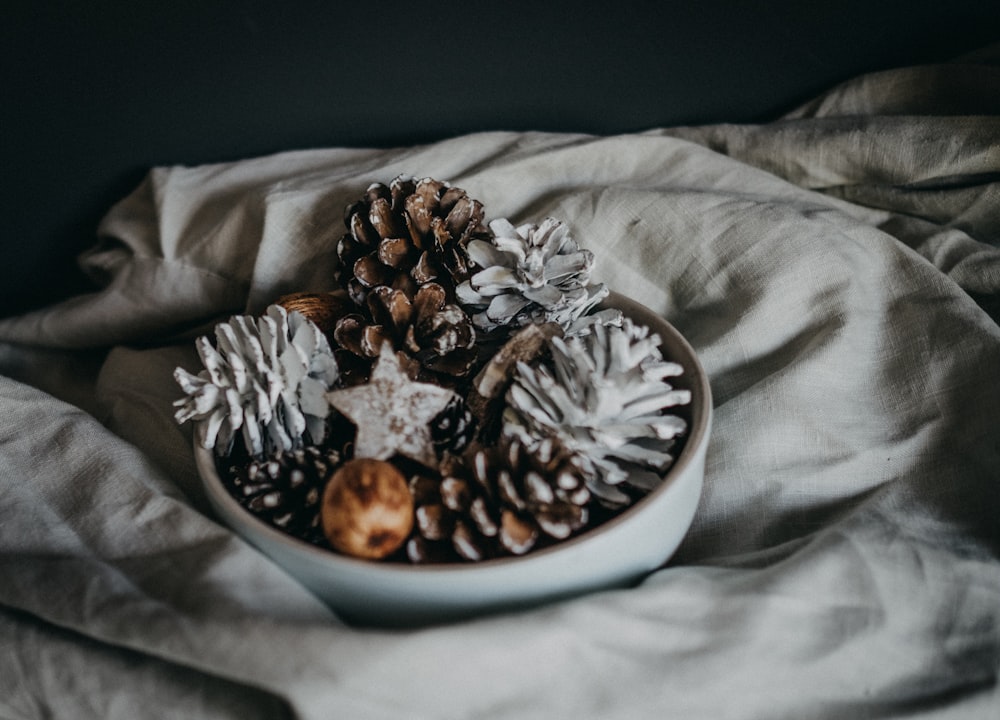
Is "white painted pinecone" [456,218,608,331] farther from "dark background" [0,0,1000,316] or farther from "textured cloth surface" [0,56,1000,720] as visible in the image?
"dark background" [0,0,1000,316]

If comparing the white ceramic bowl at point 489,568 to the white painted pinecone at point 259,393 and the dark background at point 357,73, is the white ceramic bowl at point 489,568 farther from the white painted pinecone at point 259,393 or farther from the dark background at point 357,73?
the dark background at point 357,73

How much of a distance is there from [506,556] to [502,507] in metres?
0.03

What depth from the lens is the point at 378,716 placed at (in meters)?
0.43

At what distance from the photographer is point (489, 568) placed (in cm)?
46

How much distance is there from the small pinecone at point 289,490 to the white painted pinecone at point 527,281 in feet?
0.55

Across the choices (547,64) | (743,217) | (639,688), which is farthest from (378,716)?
(547,64)

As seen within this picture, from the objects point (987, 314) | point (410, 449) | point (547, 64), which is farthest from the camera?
point (547, 64)

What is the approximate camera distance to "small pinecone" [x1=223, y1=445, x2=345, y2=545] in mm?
521

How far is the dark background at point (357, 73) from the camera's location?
83cm

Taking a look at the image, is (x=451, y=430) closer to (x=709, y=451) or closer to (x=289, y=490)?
(x=289, y=490)

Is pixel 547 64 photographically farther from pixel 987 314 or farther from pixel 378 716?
pixel 378 716

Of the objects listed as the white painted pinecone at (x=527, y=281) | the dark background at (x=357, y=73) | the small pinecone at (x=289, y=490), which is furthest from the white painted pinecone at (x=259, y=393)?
the dark background at (x=357, y=73)

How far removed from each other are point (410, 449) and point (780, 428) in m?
0.29

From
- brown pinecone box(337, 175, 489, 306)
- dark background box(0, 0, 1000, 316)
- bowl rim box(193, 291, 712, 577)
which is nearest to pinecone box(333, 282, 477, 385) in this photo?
brown pinecone box(337, 175, 489, 306)
